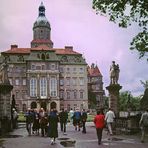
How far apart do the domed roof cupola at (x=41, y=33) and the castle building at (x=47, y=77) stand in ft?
25.0

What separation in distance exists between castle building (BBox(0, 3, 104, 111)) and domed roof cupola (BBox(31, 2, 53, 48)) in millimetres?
7629

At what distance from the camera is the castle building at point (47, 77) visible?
110 meters

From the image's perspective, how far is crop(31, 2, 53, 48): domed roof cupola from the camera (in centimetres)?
12744

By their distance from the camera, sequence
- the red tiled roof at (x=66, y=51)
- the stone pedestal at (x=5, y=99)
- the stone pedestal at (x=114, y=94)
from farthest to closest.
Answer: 1. the red tiled roof at (x=66, y=51)
2. the stone pedestal at (x=114, y=94)
3. the stone pedestal at (x=5, y=99)

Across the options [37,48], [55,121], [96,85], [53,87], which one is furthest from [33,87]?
[55,121]

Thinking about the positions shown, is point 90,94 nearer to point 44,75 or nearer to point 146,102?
point 44,75

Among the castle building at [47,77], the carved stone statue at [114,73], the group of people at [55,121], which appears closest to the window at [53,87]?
A: the castle building at [47,77]

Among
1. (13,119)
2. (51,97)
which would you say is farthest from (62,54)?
(13,119)

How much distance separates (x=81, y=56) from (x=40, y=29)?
20.1 metres

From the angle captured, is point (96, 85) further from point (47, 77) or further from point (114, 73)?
point (114, 73)

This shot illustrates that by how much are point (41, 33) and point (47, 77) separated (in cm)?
2384

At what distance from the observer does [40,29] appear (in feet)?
427

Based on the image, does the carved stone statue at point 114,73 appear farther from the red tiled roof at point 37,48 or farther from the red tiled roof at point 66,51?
the red tiled roof at point 66,51

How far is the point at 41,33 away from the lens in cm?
12975
